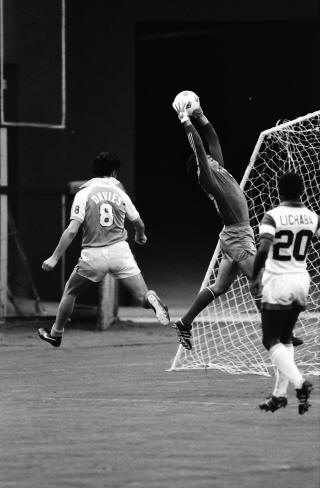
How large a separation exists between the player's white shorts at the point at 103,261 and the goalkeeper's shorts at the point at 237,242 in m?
0.96

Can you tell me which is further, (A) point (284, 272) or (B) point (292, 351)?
(B) point (292, 351)

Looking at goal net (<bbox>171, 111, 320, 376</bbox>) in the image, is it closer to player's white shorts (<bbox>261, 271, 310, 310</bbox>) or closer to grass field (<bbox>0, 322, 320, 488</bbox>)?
grass field (<bbox>0, 322, 320, 488</bbox>)

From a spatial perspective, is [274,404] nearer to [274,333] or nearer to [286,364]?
[286,364]

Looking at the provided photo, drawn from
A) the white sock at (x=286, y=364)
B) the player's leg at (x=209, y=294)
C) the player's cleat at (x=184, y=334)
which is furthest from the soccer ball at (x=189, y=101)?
the white sock at (x=286, y=364)

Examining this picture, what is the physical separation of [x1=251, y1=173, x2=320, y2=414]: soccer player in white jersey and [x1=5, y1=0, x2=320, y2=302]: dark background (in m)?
7.60

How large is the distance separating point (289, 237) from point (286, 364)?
0.93 metres

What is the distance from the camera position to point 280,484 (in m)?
7.61

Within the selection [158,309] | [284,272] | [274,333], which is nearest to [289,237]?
[284,272]

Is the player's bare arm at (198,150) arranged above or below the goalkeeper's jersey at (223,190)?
above

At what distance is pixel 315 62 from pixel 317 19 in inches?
61.3

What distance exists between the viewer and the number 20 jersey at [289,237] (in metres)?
9.56

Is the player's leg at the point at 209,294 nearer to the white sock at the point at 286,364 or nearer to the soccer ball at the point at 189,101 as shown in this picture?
the soccer ball at the point at 189,101

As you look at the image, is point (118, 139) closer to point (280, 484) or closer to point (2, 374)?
point (2, 374)

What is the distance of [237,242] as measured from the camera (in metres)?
11.7
